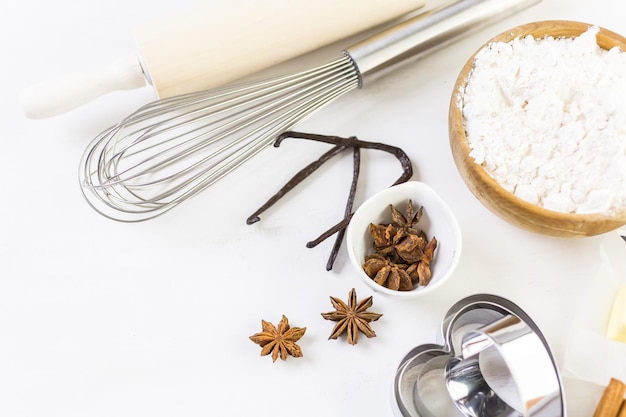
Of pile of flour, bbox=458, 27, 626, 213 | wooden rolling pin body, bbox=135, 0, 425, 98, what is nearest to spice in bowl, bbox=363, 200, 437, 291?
pile of flour, bbox=458, 27, 626, 213

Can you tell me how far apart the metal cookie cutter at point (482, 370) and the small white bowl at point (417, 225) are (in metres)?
0.06

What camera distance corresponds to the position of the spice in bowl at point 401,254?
75 centimetres

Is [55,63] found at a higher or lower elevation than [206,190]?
higher

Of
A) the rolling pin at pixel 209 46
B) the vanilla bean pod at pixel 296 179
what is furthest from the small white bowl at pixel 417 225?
the rolling pin at pixel 209 46

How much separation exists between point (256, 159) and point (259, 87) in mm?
96

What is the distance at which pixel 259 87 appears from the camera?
82 centimetres

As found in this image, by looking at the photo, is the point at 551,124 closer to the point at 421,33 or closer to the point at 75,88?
the point at 421,33

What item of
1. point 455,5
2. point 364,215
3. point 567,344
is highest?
point 455,5

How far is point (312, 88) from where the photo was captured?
2.72 ft

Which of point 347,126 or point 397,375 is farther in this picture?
point 347,126

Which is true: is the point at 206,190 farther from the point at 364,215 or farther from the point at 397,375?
the point at 397,375

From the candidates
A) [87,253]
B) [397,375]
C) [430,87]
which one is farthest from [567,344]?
[87,253]

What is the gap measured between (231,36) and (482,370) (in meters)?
0.50

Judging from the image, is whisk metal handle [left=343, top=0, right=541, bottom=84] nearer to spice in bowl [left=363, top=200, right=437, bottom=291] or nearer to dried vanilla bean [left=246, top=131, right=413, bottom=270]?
dried vanilla bean [left=246, top=131, right=413, bottom=270]
